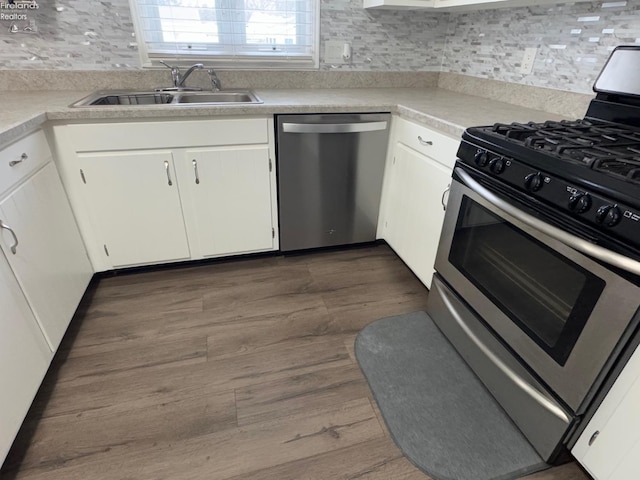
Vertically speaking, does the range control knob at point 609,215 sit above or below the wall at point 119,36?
below

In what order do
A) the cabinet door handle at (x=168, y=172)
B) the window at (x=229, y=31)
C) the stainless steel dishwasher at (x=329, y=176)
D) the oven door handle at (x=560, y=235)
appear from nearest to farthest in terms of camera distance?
the oven door handle at (x=560, y=235)
the cabinet door handle at (x=168, y=172)
the stainless steel dishwasher at (x=329, y=176)
the window at (x=229, y=31)

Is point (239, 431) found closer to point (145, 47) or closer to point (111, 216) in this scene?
point (111, 216)

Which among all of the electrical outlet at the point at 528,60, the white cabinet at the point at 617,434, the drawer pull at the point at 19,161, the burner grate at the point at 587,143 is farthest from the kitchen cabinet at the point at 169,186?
the white cabinet at the point at 617,434

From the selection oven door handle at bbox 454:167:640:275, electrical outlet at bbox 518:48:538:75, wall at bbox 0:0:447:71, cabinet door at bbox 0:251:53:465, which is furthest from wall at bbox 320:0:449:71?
cabinet door at bbox 0:251:53:465

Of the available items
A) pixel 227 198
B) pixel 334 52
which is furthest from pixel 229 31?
pixel 227 198

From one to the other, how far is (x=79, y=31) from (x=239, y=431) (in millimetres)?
2153

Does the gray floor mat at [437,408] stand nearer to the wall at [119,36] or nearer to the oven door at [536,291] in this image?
the oven door at [536,291]

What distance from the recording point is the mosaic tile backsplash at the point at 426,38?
159 centimetres

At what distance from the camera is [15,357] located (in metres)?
1.21

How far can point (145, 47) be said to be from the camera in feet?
6.85

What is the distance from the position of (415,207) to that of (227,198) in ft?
3.29

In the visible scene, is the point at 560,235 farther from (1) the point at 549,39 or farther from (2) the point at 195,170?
(2) the point at 195,170

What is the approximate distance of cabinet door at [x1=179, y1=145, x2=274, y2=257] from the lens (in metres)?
1.87

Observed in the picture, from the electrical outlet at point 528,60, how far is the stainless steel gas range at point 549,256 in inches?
18.7
